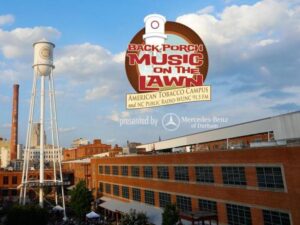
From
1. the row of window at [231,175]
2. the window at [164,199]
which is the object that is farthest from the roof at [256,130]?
the window at [164,199]

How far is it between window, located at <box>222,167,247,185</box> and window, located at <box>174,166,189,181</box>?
680 cm

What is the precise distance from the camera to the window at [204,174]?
35412 mm

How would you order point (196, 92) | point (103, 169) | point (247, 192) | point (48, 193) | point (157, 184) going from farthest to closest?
point (48, 193)
point (103, 169)
point (157, 184)
point (247, 192)
point (196, 92)

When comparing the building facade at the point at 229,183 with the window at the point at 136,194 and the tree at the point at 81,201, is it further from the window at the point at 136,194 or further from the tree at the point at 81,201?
the tree at the point at 81,201

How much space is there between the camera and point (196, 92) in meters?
27.8

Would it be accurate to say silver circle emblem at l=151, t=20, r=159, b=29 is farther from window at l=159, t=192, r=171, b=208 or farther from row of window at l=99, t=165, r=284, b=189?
window at l=159, t=192, r=171, b=208

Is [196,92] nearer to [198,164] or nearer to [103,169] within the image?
[198,164]

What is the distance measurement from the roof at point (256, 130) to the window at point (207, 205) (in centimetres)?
744

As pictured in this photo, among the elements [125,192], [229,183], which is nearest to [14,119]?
[125,192]

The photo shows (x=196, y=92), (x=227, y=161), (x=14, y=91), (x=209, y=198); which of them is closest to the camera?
(x=196, y=92)

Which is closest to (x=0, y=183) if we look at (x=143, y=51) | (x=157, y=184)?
(x=157, y=184)

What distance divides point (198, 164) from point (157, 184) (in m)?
10.5

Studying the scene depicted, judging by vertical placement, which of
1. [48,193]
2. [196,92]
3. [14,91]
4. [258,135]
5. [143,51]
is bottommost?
[48,193]

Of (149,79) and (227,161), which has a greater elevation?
(149,79)
